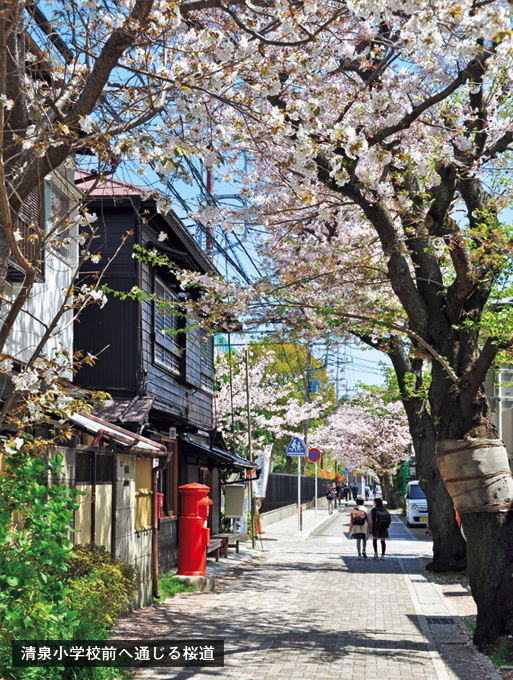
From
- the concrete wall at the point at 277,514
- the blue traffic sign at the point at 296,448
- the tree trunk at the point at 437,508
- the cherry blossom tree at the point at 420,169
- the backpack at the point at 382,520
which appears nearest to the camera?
the cherry blossom tree at the point at 420,169

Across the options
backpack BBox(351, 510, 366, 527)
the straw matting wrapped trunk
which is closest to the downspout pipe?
the straw matting wrapped trunk

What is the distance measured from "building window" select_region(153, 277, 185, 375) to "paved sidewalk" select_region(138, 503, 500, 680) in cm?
521

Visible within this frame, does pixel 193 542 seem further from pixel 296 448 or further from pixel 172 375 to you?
pixel 296 448

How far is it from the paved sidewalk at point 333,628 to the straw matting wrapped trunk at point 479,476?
5.62ft

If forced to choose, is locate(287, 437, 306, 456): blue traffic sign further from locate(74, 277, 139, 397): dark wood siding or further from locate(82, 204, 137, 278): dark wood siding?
locate(82, 204, 137, 278): dark wood siding

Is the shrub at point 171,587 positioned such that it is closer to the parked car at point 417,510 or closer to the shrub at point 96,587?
the shrub at point 96,587

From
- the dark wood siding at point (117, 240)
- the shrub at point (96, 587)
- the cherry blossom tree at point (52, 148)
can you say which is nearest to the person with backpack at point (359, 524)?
the dark wood siding at point (117, 240)

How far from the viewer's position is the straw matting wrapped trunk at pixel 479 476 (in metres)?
9.49

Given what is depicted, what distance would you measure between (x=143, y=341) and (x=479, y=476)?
8361 millimetres

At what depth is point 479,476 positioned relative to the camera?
9578mm

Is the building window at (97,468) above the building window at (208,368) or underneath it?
underneath

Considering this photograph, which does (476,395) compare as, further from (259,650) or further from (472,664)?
(259,650)

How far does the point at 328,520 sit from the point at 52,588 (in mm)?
35623

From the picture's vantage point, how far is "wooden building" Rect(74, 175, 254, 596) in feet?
51.2
